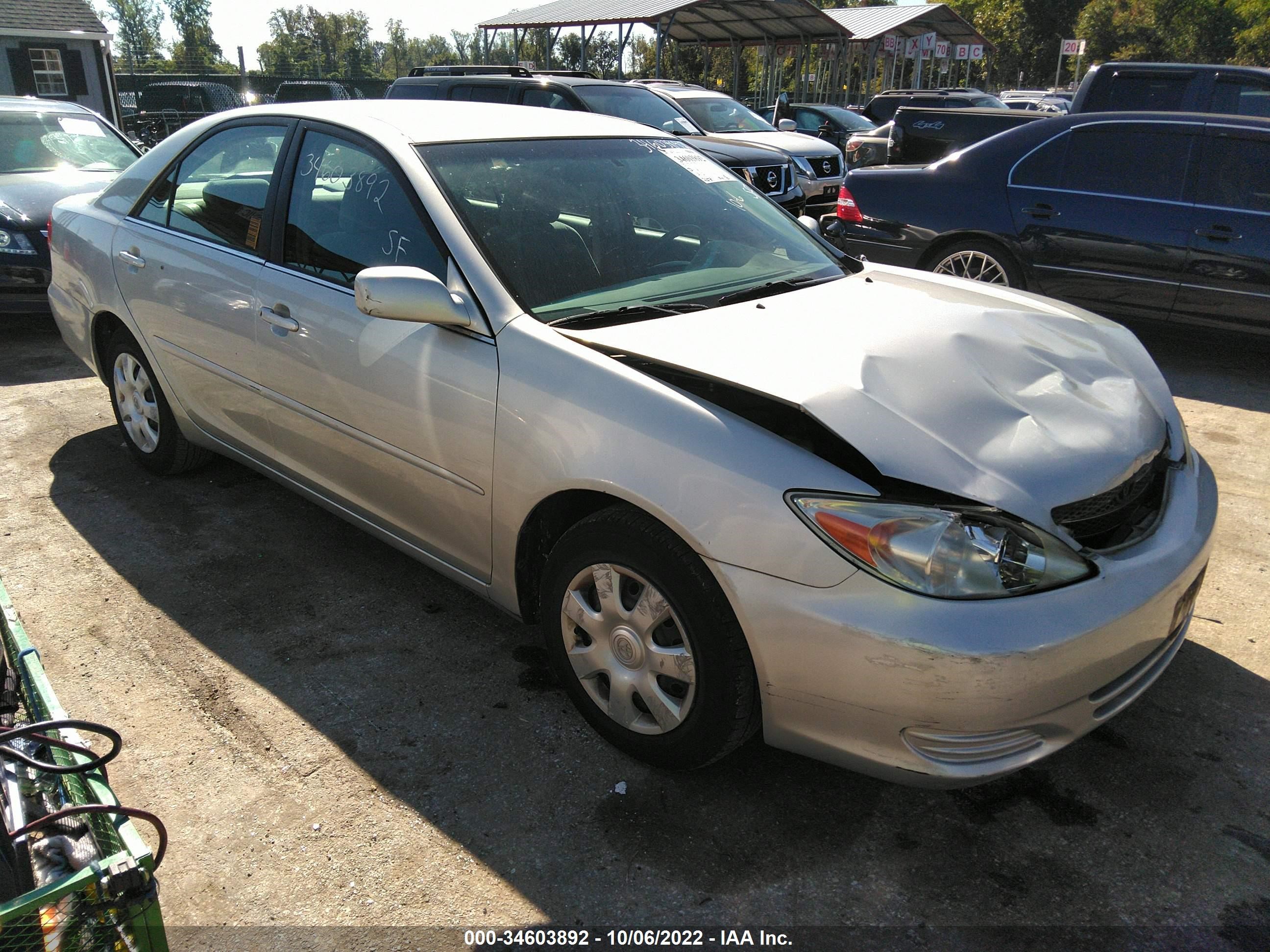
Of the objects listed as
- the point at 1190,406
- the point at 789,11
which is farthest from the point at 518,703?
the point at 789,11

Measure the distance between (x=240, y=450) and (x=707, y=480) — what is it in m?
2.42

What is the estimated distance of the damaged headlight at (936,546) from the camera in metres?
2.11

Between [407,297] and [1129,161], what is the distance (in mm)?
5608

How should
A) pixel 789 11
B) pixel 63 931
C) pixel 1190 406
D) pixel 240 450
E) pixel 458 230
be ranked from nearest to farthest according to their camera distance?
pixel 63 931, pixel 458 230, pixel 240 450, pixel 1190 406, pixel 789 11

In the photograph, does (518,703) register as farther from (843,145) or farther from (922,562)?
(843,145)

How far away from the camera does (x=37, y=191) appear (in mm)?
7410

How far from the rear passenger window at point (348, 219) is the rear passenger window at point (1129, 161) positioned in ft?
16.9

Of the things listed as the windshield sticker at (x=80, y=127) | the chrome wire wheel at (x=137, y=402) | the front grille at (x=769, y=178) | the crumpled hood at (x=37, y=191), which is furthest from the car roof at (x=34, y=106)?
the front grille at (x=769, y=178)

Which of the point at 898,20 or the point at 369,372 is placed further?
the point at 898,20

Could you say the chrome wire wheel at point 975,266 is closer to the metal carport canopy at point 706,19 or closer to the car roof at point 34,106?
the car roof at point 34,106

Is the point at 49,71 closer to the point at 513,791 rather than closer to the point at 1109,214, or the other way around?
the point at 1109,214

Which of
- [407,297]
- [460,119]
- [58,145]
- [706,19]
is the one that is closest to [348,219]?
[460,119]

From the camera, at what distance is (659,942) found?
6.97 ft

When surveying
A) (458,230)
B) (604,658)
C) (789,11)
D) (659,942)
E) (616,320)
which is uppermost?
(789,11)
